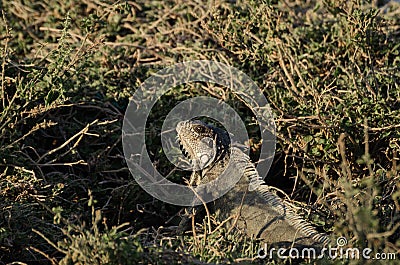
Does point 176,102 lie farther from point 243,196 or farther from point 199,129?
point 243,196

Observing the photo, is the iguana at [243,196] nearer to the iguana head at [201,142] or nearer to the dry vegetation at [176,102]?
the iguana head at [201,142]

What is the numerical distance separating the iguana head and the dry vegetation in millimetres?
314

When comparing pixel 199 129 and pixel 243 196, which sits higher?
pixel 199 129

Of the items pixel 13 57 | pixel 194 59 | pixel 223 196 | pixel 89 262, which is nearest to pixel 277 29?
pixel 194 59

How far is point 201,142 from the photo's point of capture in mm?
5227

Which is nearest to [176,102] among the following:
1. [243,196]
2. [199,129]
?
[199,129]

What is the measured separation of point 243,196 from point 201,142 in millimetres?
650

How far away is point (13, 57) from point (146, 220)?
1849mm

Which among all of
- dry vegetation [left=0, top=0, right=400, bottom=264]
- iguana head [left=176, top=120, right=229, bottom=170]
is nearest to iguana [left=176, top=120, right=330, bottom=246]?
iguana head [left=176, top=120, right=229, bottom=170]

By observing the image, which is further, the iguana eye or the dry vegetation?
the iguana eye

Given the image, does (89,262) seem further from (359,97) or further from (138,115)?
(359,97)

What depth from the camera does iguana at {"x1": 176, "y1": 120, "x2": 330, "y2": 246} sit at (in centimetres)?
451

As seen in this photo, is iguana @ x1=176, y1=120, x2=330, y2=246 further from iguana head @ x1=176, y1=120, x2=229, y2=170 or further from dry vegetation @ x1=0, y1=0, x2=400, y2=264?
dry vegetation @ x1=0, y1=0, x2=400, y2=264

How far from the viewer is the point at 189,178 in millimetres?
5477
